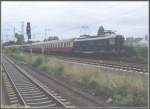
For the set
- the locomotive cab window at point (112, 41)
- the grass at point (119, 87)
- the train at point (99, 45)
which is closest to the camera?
the grass at point (119, 87)

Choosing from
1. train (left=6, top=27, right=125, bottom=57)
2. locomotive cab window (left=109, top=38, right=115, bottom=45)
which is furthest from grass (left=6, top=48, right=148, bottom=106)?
train (left=6, top=27, right=125, bottom=57)

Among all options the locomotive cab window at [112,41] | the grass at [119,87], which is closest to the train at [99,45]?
the locomotive cab window at [112,41]

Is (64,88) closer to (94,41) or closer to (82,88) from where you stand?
(82,88)

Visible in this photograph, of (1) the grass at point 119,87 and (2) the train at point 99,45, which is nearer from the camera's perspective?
(1) the grass at point 119,87

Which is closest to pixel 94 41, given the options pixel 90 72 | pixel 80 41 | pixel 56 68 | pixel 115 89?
pixel 80 41

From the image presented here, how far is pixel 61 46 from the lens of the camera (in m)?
57.2

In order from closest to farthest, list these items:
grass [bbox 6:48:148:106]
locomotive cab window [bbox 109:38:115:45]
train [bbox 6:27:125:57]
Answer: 1. grass [bbox 6:48:148:106]
2. locomotive cab window [bbox 109:38:115:45]
3. train [bbox 6:27:125:57]

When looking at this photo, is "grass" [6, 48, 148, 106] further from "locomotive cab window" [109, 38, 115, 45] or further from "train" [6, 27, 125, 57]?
"train" [6, 27, 125, 57]

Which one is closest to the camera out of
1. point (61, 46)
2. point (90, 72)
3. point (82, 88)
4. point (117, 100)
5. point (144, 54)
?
point (117, 100)

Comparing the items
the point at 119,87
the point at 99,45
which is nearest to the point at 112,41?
the point at 99,45

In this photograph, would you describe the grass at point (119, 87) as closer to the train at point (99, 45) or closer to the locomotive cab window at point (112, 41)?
the locomotive cab window at point (112, 41)

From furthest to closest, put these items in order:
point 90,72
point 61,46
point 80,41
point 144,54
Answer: point 61,46 → point 80,41 → point 144,54 → point 90,72

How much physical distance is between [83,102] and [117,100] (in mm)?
1159

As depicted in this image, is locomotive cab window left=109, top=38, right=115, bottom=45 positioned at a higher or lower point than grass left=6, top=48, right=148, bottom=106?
higher
